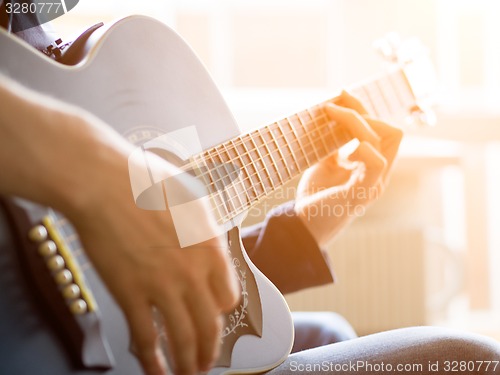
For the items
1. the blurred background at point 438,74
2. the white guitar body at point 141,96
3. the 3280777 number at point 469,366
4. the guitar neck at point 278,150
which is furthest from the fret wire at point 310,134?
the blurred background at point 438,74

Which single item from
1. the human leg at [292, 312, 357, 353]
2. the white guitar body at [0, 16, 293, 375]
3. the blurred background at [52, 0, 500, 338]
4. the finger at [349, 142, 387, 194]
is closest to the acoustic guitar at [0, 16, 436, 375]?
the white guitar body at [0, 16, 293, 375]

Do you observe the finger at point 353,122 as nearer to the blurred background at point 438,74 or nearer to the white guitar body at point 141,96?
the white guitar body at point 141,96

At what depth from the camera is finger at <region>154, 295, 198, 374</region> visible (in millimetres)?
352

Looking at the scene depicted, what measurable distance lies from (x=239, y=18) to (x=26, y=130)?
2706mm

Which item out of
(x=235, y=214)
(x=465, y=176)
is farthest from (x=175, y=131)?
(x=465, y=176)

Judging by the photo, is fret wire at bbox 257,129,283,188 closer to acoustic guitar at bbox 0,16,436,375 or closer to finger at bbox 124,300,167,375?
acoustic guitar at bbox 0,16,436,375

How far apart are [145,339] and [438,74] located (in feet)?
8.40

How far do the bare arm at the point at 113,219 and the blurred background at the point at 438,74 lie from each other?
1.54 meters

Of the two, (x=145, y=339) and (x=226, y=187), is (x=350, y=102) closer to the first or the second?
(x=226, y=187)

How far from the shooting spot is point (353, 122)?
28.9 inches

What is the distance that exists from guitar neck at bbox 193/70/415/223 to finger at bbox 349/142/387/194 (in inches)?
1.0

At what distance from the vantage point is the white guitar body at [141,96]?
1.27 ft

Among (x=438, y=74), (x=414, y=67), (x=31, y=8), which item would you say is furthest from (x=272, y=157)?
(x=438, y=74)

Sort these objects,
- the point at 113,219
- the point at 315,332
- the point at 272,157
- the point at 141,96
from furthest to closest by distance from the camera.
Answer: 1. the point at 315,332
2. the point at 272,157
3. the point at 141,96
4. the point at 113,219
